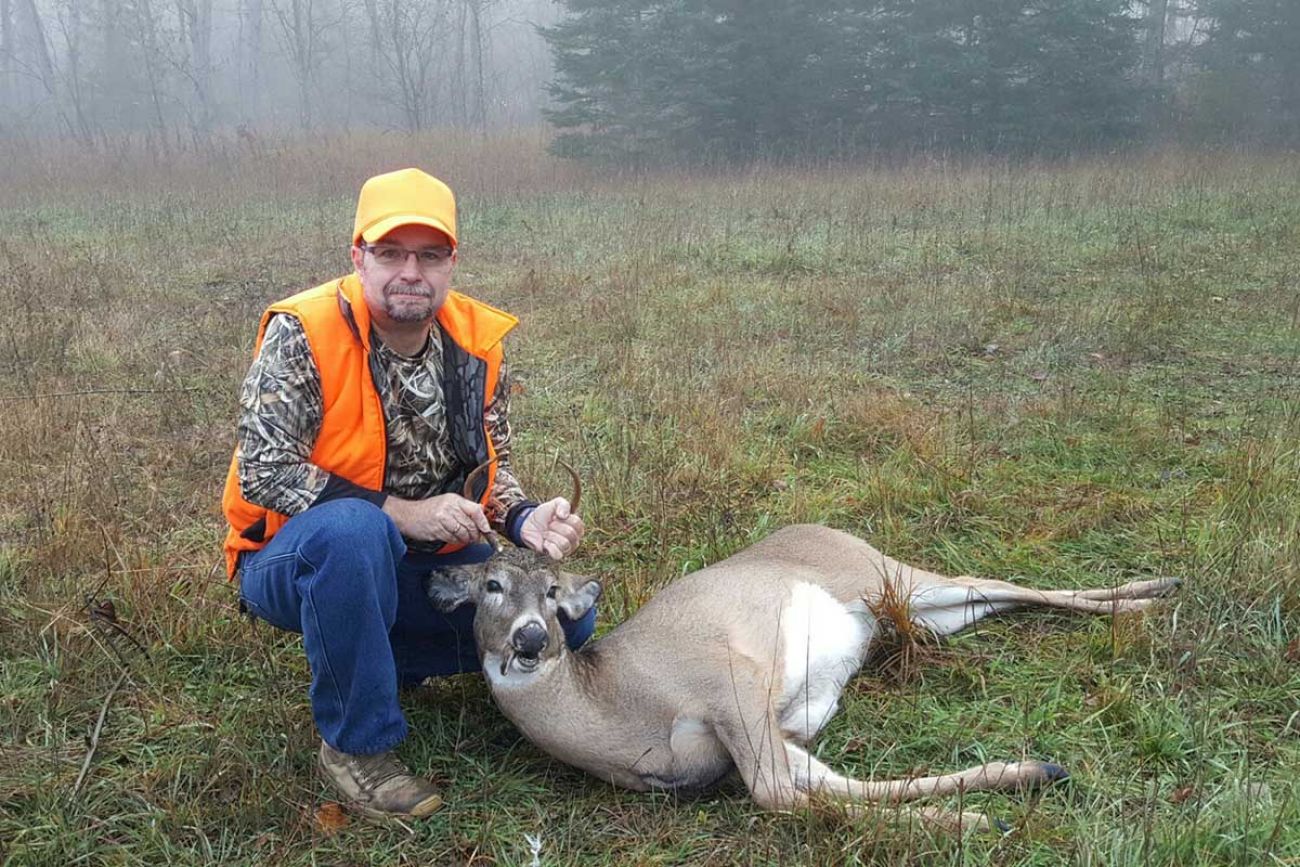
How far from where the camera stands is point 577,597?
9.45 ft

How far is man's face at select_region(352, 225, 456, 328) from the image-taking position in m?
2.71

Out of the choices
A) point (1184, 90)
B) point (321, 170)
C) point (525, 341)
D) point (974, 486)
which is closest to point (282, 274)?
point (525, 341)

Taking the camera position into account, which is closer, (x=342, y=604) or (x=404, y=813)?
(x=342, y=604)

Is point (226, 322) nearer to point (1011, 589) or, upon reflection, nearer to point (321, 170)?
point (1011, 589)

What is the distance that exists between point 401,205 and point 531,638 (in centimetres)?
Result: 107

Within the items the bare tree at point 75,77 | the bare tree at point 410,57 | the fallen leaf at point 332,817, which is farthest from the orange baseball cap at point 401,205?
the bare tree at point 75,77

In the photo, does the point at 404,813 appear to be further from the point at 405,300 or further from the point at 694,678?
the point at 405,300

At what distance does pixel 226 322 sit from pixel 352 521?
16.9ft

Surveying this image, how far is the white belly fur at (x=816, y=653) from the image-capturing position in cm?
290

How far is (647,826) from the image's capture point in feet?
8.30

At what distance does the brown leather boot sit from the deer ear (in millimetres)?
381

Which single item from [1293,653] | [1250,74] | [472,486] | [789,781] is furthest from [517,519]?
[1250,74]

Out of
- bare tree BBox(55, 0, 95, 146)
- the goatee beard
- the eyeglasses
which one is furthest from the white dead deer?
bare tree BBox(55, 0, 95, 146)

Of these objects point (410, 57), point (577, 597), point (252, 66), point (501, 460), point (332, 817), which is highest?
point (410, 57)
